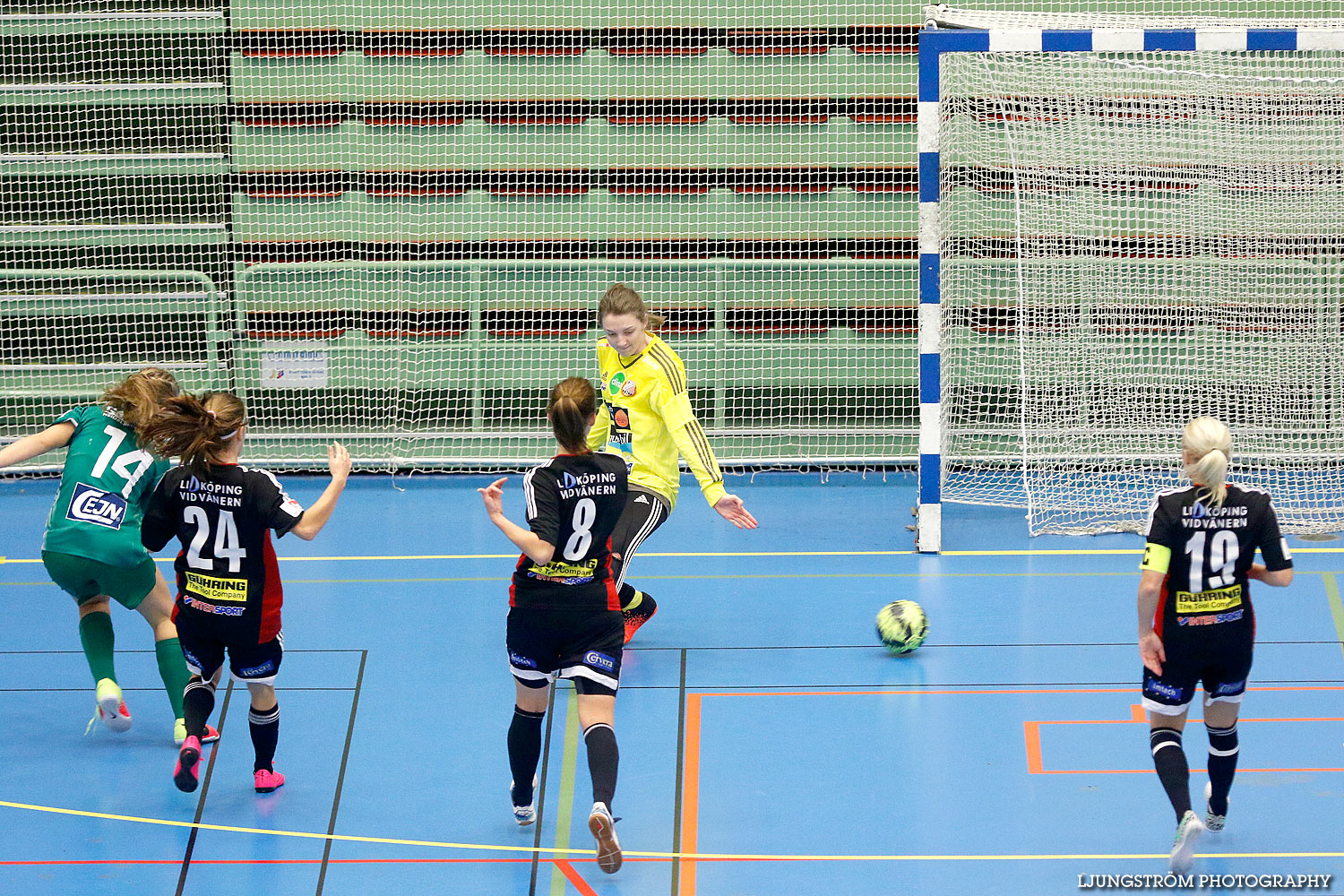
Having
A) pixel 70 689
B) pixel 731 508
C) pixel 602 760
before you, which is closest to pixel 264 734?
pixel 602 760

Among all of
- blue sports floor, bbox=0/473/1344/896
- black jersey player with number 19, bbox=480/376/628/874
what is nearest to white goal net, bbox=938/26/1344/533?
blue sports floor, bbox=0/473/1344/896

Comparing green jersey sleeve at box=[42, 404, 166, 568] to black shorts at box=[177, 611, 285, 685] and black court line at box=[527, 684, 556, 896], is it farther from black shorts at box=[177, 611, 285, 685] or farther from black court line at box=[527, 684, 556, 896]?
black court line at box=[527, 684, 556, 896]

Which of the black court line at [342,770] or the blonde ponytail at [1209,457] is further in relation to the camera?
the black court line at [342,770]

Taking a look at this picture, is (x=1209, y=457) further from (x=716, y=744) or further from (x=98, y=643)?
(x=98, y=643)

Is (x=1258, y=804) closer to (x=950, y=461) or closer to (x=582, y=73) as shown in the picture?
(x=950, y=461)

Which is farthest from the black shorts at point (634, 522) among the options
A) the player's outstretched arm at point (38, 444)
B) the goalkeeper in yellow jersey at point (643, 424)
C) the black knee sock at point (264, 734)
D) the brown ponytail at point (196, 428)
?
the player's outstretched arm at point (38, 444)

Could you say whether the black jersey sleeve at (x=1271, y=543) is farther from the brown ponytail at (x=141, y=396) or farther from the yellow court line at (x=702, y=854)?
the brown ponytail at (x=141, y=396)

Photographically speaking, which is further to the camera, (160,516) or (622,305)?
(622,305)

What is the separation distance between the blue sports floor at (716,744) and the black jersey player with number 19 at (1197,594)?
19.1 inches

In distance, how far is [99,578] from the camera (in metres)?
5.40

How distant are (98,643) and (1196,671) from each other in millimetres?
4333

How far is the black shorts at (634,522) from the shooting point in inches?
238

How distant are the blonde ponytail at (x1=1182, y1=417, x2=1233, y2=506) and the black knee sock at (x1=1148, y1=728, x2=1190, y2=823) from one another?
82 centimetres

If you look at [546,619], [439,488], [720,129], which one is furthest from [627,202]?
[546,619]
